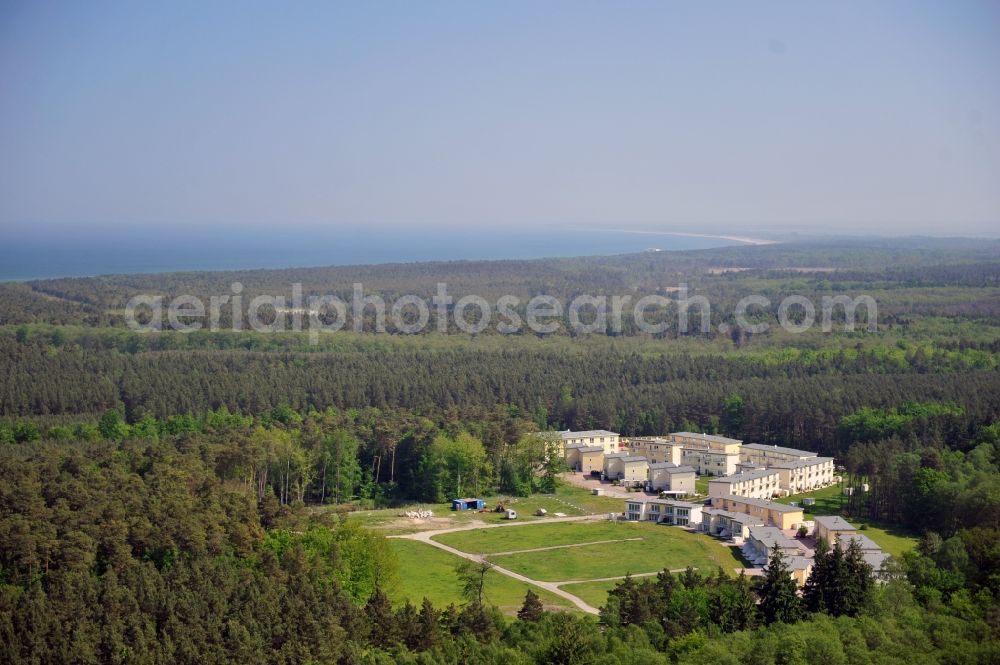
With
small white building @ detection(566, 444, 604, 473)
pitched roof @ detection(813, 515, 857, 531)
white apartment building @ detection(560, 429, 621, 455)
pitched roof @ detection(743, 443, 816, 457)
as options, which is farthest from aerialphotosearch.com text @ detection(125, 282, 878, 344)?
pitched roof @ detection(813, 515, 857, 531)

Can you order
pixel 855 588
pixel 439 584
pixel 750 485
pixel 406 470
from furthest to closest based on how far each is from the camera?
pixel 406 470
pixel 750 485
pixel 439 584
pixel 855 588

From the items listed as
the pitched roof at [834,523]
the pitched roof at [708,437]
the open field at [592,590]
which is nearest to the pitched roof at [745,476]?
the pitched roof at [708,437]

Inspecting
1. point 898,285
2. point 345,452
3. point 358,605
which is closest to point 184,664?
point 358,605

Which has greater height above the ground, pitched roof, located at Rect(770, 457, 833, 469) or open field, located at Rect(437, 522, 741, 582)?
pitched roof, located at Rect(770, 457, 833, 469)

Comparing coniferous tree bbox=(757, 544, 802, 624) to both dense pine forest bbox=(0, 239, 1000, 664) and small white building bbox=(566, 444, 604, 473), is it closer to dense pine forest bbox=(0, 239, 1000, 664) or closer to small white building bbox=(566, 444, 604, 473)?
dense pine forest bbox=(0, 239, 1000, 664)

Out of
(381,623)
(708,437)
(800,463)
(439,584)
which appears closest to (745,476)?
(800,463)

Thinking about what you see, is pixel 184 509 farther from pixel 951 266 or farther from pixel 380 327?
pixel 951 266

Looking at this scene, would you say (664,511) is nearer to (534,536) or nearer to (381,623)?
(534,536)

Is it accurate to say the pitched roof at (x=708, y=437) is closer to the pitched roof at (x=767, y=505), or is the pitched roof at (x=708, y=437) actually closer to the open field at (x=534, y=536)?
the pitched roof at (x=767, y=505)
